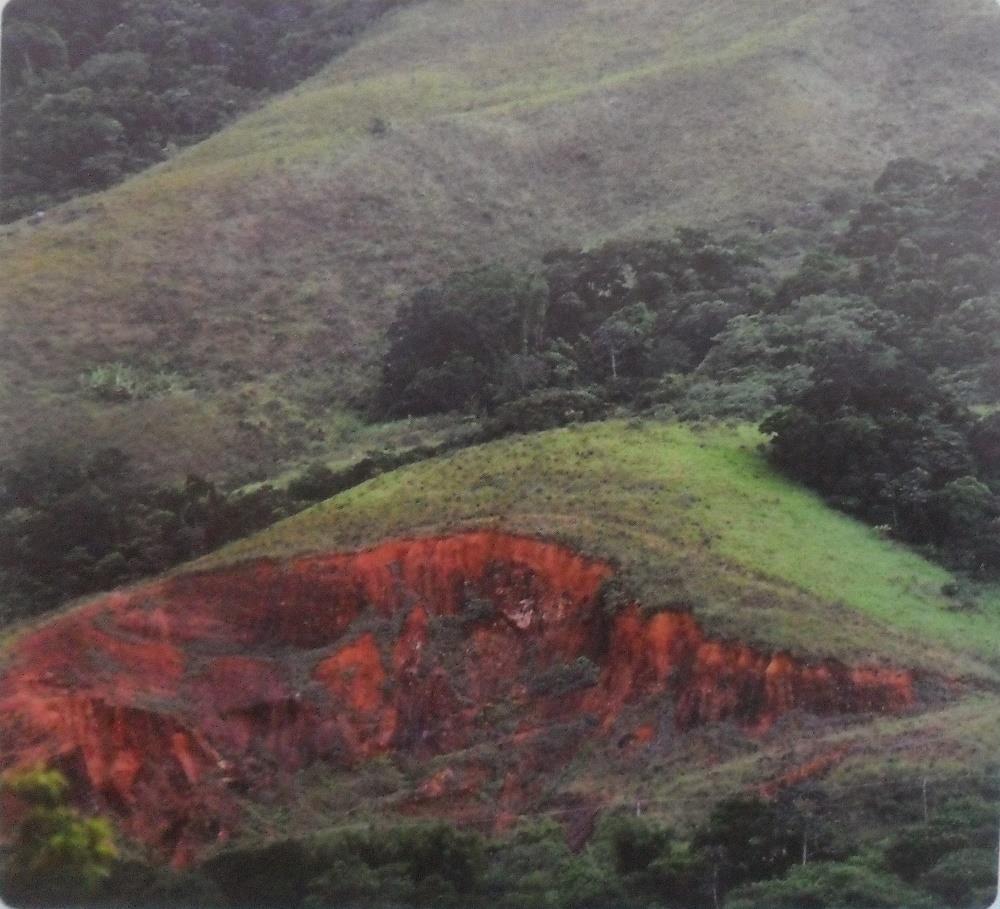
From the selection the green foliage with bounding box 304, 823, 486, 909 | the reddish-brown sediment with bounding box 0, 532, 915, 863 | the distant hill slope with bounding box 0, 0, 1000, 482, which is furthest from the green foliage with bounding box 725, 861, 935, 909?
the distant hill slope with bounding box 0, 0, 1000, 482

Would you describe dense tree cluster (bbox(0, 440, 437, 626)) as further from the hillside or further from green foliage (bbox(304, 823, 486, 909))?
green foliage (bbox(304, 823, 486, 909))

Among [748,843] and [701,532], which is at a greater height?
[701,532]

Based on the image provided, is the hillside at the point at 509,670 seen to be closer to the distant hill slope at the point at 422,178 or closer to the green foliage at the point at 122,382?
the distant hill slope at the point at 422,178

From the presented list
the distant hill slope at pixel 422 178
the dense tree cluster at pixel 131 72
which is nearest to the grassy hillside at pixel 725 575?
the distant hill slope at pixel 422 178

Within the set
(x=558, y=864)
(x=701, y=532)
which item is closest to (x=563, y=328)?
(x=701, y=532)

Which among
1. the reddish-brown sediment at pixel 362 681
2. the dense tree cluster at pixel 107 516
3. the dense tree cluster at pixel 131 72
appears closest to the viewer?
the reddish-brown sediment at pixel 362 681

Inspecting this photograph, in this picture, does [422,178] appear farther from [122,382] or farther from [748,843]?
[748,843]

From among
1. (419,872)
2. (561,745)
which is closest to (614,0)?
(561,745)
